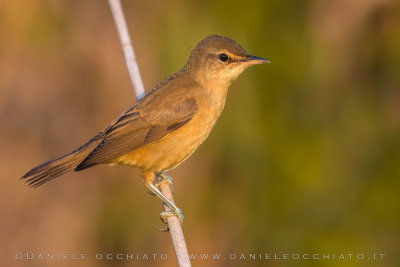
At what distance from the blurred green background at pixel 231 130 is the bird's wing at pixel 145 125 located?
814mm

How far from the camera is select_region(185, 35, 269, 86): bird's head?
14.2 ft

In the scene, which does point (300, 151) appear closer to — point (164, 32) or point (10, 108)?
point (164, 32)

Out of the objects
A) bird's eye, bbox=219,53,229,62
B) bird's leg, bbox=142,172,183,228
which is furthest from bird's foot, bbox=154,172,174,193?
bird's eye, bbox=219,53,229,62

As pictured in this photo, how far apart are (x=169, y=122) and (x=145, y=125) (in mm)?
180

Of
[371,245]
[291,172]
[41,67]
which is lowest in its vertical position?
[371,245]

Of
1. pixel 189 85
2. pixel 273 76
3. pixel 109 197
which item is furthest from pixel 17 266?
pixel 273 76

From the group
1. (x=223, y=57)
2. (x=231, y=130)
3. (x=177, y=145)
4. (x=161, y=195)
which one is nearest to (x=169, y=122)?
(x=177, y=145)

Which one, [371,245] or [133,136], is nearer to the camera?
[133,136]

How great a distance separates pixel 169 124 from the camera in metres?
4.23

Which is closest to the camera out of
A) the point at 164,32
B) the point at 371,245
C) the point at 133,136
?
the point at 133,136

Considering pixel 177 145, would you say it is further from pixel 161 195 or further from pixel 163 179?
pixel 163 179

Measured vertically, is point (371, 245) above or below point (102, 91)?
below

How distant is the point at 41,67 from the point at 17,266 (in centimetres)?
168

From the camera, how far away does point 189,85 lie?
14.4 feet
